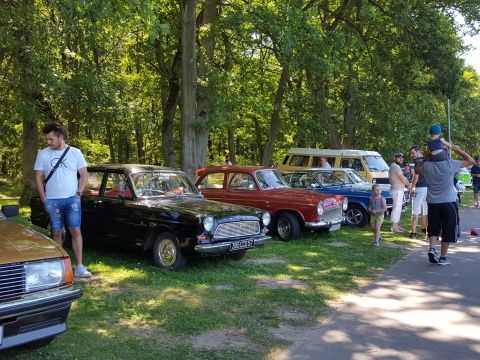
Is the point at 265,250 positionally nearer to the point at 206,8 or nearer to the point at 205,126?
the point at 205,126

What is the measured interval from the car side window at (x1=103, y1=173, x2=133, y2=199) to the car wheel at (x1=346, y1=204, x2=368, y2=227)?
7.55 meters

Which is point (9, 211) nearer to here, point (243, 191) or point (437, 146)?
point (437, 146)

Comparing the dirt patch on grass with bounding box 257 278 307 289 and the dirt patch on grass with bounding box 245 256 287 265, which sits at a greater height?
the dirt patch on grass with bounding box 245 256 287 265

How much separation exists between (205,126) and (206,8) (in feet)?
13.7

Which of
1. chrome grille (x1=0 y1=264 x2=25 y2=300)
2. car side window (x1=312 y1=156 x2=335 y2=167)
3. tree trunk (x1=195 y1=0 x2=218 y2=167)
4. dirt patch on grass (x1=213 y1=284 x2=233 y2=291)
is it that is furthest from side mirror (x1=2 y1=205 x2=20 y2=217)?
car side window (x1=312 y1=156 x2=335 y2=167)

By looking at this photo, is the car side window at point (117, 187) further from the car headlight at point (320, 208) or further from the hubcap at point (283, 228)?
the car headlight at point (320, 208)

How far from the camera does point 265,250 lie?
1025cm

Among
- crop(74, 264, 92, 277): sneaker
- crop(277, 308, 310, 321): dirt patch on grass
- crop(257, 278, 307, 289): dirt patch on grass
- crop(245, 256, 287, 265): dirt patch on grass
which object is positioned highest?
crop(74, 264, 92, 277): sneaker

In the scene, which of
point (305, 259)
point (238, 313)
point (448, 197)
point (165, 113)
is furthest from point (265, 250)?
point (165, 113)

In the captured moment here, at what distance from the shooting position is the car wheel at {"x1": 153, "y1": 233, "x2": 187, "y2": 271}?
26.4 ft

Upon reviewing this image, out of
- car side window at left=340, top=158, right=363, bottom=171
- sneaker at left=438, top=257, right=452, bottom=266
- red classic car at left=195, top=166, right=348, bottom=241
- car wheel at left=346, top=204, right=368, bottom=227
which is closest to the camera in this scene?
sneaker at left=438, top=257, right=452, bottom=266

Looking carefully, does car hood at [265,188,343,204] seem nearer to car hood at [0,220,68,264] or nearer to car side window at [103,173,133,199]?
car side window at [103,173,133,199]

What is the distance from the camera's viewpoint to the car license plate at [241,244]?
Result: 8.16 meters

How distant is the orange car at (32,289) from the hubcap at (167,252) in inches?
140
